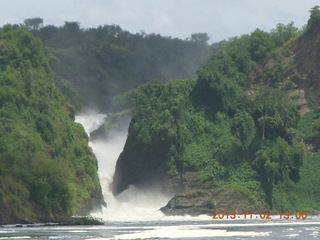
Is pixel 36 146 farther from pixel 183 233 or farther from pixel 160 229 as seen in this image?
pixel 183 233

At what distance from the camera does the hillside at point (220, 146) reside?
16812 cm

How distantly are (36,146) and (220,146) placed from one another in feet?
103

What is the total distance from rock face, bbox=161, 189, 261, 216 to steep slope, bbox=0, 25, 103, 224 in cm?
1188

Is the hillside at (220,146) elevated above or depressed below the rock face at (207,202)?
above

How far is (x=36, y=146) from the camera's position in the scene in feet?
523

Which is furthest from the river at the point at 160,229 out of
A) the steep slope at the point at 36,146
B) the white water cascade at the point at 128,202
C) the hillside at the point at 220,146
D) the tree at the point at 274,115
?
the tree at the point at 274,115

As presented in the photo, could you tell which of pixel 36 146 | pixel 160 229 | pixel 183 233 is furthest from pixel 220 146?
pixel 183 233

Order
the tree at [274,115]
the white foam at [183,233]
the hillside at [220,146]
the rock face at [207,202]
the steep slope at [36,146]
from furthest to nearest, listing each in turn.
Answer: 1. the tree at [274,115]
2. the hillside at [220,146]
3. the rock face at [207,202]
4. the steep slope at [36,146]
5. the white foam at [183,233]

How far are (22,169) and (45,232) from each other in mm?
25626

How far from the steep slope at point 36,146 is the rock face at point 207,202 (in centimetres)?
1188
